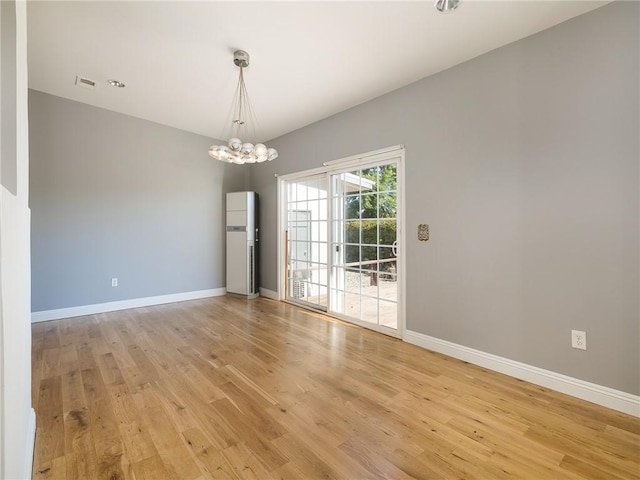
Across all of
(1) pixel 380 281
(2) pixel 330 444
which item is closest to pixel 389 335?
(1) pixel 380 281

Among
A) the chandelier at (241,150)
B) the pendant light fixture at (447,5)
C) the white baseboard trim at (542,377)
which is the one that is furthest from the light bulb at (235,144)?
the white baseboard trim at (542,377)

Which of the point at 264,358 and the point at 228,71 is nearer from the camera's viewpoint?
the point at 264,358

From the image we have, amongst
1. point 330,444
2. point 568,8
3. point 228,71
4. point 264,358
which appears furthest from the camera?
point 228,71

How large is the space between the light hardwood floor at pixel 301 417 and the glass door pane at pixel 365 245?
632mm

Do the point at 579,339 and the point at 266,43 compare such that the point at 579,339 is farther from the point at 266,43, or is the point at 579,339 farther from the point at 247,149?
the point at 266,43

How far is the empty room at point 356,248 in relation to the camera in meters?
1.58

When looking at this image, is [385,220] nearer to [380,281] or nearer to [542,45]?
[380,281]

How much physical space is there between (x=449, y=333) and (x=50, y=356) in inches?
152

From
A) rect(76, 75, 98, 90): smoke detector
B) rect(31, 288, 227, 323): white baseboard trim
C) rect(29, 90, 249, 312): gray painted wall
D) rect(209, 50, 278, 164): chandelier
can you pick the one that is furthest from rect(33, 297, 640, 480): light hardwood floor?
rect(76, 75, 98, 90): smoke detector

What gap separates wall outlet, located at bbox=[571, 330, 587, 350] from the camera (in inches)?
83.9

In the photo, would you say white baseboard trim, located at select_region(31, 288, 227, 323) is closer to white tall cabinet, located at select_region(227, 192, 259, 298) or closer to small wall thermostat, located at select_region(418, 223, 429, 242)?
white tall cabinet, located at select_region(227, 192, 259, 298)

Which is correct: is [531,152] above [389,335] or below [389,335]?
above

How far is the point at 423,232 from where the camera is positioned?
10.1 feet

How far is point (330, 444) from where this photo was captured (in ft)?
5.40
